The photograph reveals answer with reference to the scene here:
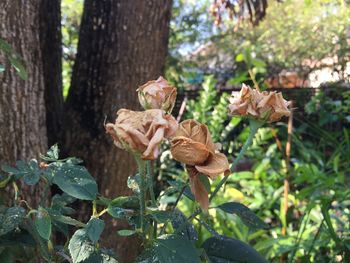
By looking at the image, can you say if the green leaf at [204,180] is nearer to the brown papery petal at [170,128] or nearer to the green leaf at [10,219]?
the brown papery petal at [170,128]

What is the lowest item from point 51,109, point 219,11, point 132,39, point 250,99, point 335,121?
point 335,121

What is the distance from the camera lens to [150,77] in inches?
85.7

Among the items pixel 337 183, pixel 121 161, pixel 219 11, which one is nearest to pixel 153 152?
pixel 121 161

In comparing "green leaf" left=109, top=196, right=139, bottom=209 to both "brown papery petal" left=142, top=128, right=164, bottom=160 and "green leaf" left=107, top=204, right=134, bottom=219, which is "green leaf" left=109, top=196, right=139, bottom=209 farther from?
"brown papery petal" left=142, top=128, right=164, bottom=160

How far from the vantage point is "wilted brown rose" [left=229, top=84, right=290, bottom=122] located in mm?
743

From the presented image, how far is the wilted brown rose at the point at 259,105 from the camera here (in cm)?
74

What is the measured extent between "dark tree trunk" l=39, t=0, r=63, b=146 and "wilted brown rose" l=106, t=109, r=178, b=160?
5.63ft

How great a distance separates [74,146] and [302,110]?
5148 mm

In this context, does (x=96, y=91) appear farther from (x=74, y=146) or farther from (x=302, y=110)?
(x=302, y=110)

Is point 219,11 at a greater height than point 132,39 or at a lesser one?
greater

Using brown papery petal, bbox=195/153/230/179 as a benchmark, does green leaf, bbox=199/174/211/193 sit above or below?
below

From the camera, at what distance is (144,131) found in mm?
585

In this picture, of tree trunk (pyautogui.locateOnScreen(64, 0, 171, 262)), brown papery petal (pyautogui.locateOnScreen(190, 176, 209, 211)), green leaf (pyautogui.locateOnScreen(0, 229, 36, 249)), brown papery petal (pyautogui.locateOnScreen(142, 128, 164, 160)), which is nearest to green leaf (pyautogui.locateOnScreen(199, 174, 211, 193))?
brown papery petal (pyautogui.locateOnScreen(190, 176, 209, 211))

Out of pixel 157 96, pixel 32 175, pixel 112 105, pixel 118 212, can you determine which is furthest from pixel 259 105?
pixel 112 105
